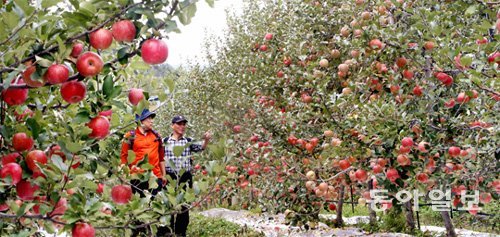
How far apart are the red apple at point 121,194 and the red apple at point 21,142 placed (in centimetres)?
53

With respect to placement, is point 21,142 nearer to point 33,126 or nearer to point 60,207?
point 33,126

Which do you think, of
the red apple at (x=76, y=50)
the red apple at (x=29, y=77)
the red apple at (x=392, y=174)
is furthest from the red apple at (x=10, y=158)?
the red apple at (x=392, y=174)

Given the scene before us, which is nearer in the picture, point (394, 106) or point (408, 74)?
point (394, 106)

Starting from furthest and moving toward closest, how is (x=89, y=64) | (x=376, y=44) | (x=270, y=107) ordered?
1. (x=270, y=107)
2. (x=376, y=44)
3. (x=89, y=64)

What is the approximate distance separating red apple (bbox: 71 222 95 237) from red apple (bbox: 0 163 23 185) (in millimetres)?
278

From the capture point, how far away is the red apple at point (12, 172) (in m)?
1.76

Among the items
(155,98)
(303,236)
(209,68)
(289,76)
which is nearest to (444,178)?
(155,98)

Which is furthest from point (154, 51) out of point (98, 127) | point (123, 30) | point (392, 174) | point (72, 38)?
point (392, 174)

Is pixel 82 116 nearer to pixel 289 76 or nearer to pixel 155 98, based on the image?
pixel 155 98

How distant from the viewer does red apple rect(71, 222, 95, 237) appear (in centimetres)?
187

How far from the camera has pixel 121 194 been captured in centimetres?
228

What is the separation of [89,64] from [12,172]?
0.51 meters

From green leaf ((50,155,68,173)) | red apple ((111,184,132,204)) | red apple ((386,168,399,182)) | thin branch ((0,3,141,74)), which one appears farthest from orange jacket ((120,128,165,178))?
thin branch ((0,3,141,74))

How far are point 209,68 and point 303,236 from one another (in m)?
8.75
